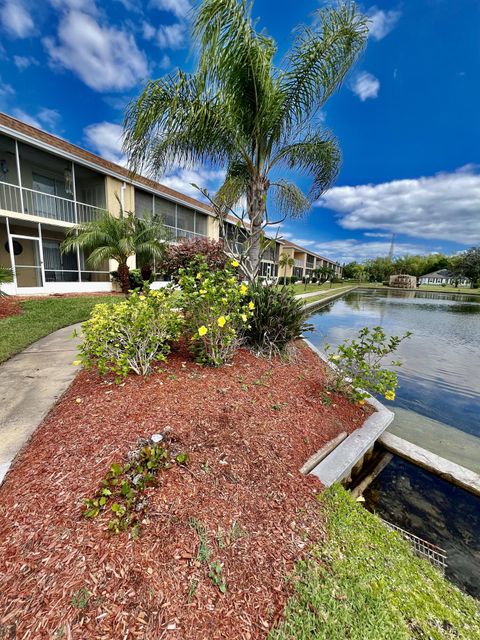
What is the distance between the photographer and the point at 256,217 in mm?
5414

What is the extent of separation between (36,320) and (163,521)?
7.74 meters

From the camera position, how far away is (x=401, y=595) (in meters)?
1.55

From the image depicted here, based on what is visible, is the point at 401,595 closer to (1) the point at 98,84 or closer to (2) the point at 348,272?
(1) the point at 98,84

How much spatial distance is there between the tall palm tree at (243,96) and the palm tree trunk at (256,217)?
0.07ft

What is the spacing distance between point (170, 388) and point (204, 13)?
5872mm

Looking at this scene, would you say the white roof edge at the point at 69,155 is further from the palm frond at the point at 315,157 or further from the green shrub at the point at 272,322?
the green shrub at the point at 272,322

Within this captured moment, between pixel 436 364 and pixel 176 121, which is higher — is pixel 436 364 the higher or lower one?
the lower one

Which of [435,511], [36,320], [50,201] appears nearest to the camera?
[435,511]

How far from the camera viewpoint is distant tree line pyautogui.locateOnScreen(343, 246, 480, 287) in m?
57.6

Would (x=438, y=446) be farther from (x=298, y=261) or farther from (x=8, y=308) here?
(x=298, y=261)

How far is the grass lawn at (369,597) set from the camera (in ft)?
4.37

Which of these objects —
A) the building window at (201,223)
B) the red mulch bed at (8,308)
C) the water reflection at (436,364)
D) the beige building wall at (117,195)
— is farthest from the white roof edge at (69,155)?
the water reflection at (436,364)

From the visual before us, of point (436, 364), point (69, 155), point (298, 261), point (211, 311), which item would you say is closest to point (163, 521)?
point (211, 311)

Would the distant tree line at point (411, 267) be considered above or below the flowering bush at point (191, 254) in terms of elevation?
above
